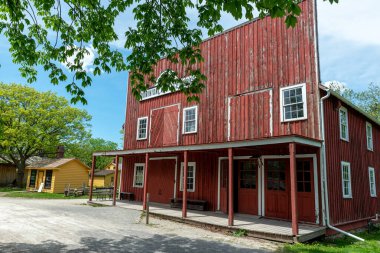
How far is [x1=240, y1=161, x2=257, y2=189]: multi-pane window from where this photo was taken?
11938 mm

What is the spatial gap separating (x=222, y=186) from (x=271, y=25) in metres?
7.19

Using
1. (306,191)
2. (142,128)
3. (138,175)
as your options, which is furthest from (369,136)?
(138,175)

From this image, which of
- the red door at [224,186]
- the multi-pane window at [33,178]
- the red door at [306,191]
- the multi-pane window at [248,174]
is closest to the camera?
the red door at [306,191]

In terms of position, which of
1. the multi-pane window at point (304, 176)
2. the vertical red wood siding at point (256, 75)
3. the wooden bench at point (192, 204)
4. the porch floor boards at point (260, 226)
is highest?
the vertical red wood siding at point (256, 75)

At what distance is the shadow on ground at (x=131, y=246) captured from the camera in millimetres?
6672

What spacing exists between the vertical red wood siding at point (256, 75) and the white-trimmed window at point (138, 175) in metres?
3.75

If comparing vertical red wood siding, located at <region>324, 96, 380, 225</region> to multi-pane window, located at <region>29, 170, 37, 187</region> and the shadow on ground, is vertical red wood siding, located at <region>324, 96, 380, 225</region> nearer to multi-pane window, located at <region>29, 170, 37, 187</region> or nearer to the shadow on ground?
the shadow on ground

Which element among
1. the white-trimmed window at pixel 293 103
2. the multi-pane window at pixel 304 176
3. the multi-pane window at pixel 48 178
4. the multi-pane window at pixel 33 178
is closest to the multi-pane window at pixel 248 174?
the multi-pane window at pixel 304 176

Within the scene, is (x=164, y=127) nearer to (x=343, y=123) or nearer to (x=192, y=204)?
(x=192, y=204)

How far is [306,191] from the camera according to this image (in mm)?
10117

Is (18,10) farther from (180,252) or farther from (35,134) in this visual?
(35,134)

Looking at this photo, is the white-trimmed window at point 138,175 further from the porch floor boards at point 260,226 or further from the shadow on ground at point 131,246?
the shadow on ground at point 131,246

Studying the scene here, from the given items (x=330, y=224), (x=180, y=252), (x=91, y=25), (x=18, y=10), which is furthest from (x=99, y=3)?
(x=330, y=224)

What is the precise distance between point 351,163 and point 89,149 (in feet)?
154
